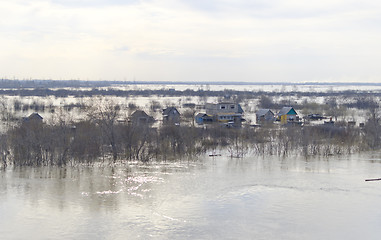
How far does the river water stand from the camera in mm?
8148

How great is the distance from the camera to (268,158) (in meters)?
14.9

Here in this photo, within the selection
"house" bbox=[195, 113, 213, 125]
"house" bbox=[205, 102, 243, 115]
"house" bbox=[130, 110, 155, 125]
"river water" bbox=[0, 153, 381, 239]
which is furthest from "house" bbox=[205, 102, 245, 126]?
"river water" bbox=[0, 153, 381, 239]

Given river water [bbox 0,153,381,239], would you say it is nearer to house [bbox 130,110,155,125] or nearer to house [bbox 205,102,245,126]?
house [bbox 130,110,155,125]

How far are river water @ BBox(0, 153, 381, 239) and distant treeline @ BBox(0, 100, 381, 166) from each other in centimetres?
78

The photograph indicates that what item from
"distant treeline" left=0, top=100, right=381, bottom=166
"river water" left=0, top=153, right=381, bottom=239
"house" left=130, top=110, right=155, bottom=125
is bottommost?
"river water" left=0, top=153, right=381, bottom=239

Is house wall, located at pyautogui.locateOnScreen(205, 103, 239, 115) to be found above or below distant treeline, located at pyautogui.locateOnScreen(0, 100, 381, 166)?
above

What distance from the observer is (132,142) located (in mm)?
15117

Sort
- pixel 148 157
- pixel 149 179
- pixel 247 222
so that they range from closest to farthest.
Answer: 1. pixel 247 222
2. pixel 149 179
3. pixel 148 157

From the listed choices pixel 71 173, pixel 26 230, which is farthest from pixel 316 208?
pixel 71 173

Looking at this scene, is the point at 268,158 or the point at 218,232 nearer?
the point at 218,232

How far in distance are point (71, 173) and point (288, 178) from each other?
20.5 ft

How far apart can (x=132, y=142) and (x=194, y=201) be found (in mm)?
5723

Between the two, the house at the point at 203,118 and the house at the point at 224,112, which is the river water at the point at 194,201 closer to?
the house at the point at 203,118

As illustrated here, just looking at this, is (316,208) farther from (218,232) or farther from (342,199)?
(218,232)
